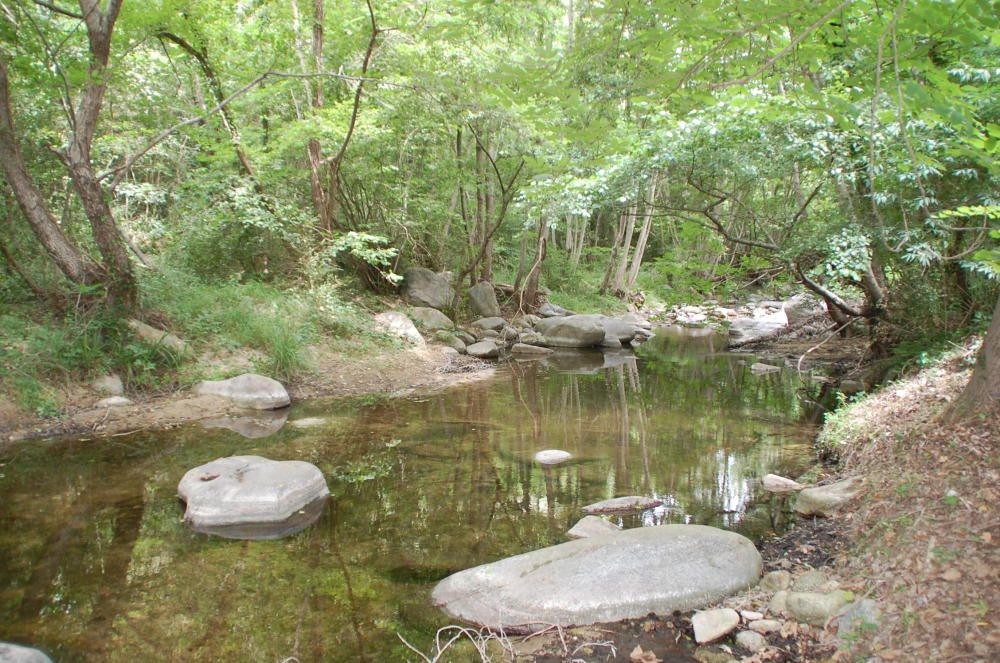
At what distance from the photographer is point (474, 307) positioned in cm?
1491

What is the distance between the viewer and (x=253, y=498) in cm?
439

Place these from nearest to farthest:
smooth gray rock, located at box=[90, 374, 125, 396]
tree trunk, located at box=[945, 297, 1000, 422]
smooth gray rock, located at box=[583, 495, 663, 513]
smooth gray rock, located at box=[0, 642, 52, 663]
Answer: smooth gray rock, located at box=[0, 642, 52, 663] < tree trunk, located at box=[945, 297, 1000, 422] < smooth gray rock, located at box=[583, 495, 663, 513] < smooth gray rock, located at box=[90, 374, 125, 396]

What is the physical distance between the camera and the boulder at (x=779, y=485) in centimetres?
484

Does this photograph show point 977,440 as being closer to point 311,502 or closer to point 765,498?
point 765,498

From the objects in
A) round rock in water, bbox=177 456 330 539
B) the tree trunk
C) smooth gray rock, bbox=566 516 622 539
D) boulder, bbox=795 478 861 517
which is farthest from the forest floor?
the tree trunk

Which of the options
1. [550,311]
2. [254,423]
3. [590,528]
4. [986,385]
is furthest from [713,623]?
[550,311]

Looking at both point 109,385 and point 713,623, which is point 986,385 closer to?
point 713,623

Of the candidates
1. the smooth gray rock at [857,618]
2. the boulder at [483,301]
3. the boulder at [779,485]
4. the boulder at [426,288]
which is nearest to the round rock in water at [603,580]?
the smooth gray rock at [857,618]

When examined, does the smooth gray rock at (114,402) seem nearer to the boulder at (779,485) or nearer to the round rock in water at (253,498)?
the round rock in water at (253,498)

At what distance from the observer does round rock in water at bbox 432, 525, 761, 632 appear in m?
3.07

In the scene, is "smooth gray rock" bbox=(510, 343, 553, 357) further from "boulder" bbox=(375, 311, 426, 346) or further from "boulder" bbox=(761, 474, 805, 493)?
"boulder" bbox=(761, 474, 805, 493)

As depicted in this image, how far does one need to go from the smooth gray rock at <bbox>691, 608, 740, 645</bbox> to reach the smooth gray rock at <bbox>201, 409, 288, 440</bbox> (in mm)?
5010

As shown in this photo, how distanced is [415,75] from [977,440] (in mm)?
8606

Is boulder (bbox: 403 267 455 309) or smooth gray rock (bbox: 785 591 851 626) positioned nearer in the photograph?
smooth gray rock (bbox: 785 591 851 626)
